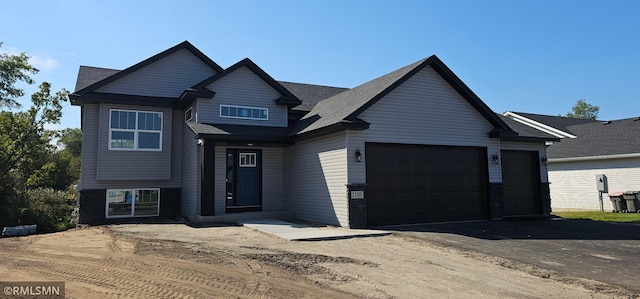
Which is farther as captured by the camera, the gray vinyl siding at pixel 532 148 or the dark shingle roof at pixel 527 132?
the dark shingle roof at pixel 527 132

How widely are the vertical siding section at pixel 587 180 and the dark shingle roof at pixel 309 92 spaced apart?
1282cm

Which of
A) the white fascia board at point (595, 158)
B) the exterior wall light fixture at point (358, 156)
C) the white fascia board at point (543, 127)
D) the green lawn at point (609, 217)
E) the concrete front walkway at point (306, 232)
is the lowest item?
the green lawn at point (609, 217)

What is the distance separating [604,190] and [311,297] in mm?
20092

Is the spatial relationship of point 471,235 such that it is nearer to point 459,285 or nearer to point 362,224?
point 362,224

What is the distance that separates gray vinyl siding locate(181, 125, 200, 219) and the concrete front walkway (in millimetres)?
2469

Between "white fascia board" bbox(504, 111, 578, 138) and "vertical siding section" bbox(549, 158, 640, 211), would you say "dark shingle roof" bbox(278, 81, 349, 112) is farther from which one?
"white fascia board" bbox(504, 111, 578, 138)

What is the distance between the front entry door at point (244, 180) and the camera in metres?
14.3

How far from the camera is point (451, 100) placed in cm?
1349

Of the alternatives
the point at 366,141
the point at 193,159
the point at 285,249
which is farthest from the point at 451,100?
the point at 193,159

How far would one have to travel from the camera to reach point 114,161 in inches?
569

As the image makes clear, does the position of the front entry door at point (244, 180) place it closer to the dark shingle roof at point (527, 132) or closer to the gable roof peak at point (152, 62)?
the gable roof peak at point (152, 62)

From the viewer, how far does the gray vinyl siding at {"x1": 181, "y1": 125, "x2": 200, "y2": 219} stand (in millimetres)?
13805

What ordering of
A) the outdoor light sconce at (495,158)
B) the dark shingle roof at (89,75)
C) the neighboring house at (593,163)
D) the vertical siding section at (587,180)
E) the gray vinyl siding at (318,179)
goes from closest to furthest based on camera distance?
1. the gray vinyl siding at (318,179)
2. the outdoor light sconce at (495,158)
3. the dark shingle roof at (89,75)
4. the vertical siding section at (587,180)
5. the neighboring house at (593,163)

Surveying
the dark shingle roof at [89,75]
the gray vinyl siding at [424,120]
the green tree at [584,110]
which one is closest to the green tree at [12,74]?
the dark shingle roof at [89,75]
